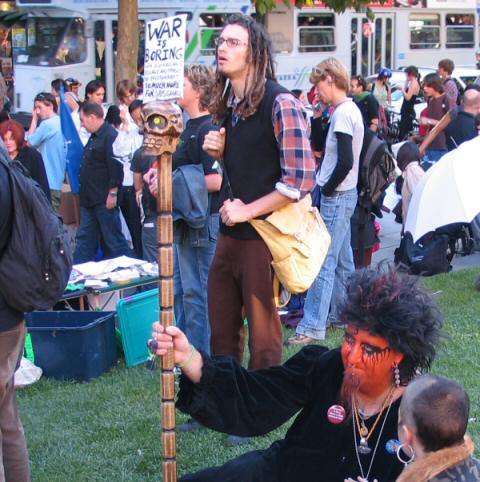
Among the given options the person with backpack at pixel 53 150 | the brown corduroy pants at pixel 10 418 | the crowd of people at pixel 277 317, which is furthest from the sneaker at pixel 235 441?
the person with backpack at pixel 53 150

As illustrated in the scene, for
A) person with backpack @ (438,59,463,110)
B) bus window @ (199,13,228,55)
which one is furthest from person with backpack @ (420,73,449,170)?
bus window @ (199,13,228,55)

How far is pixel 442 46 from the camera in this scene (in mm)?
24625

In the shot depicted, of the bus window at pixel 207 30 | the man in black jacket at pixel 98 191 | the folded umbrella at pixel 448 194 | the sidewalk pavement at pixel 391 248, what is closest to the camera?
the folded umbrella at pixel 448 194

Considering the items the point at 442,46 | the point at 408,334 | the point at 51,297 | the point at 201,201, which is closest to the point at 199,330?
the point at 201,201

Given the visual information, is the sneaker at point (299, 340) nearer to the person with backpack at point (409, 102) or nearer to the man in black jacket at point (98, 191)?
the man in black jacket at point (98, 191)

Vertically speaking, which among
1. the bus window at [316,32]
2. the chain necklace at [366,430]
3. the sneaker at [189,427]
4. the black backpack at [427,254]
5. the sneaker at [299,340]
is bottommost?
the sneaker at [189,427]

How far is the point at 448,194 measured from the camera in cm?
646

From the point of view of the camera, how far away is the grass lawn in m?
4.34

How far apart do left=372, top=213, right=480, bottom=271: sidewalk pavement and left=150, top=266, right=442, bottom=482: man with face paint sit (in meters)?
4.70

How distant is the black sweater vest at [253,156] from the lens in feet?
13.1

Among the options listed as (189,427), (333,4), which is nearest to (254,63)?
(189,427)

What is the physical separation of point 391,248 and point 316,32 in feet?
40.2

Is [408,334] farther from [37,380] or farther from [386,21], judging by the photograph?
[386,21]

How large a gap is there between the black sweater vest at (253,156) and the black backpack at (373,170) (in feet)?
9.19
